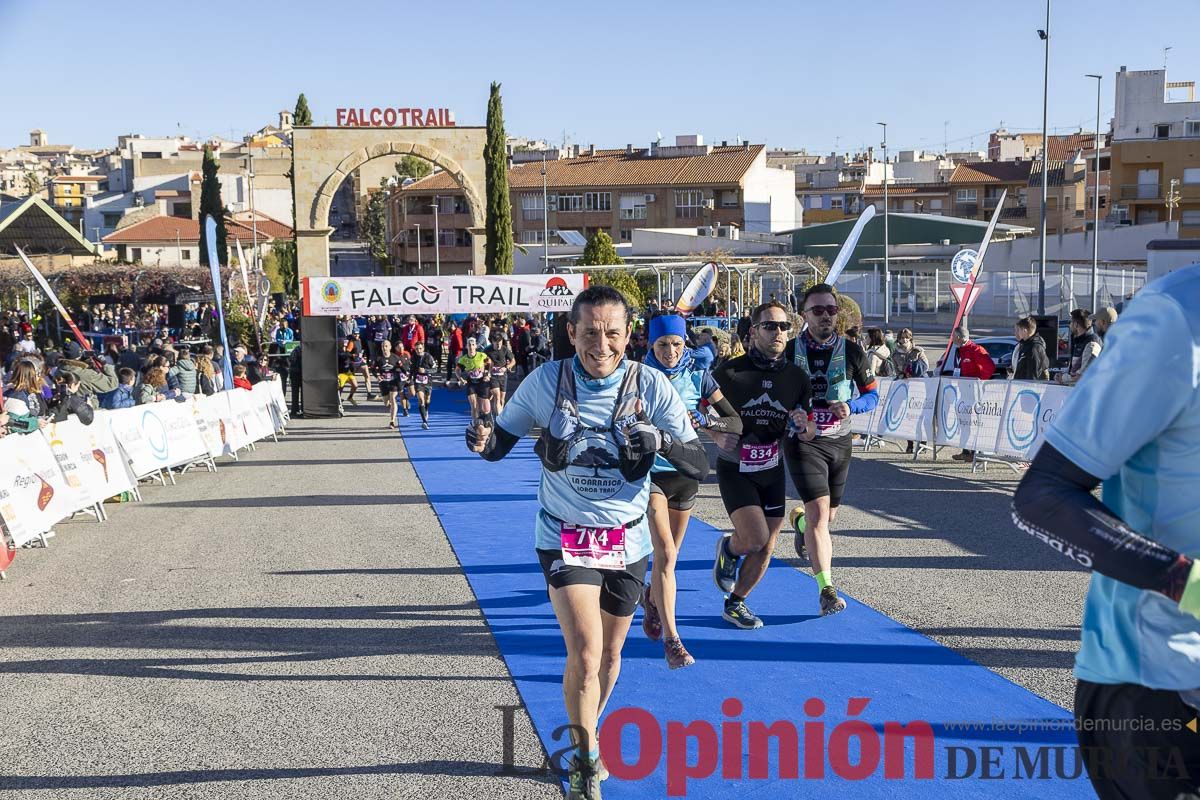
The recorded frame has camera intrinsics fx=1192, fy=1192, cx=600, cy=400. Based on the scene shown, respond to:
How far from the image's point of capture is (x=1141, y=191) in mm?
66375

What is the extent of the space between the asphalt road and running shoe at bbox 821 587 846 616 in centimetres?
45

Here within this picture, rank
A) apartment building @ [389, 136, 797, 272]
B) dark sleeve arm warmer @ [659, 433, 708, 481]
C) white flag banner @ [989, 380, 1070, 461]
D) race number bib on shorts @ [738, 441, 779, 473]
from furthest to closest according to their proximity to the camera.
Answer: apartment building @ [389, 136, 797, 272], white flag banner @ [989, 380, 1070, 461], race number bib on shorts @ [738, 441, 779, 473], dark sleeve arm warmer @ [659, 433, 708, 481]

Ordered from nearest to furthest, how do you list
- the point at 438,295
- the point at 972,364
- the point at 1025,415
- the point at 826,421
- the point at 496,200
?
the point at 826,421, the point at 1025,415, the point at 972,364, the point at 438,295, the point at 496,200

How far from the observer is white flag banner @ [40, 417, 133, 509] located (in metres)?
11.8

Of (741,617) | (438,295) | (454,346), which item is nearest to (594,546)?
(741,617)

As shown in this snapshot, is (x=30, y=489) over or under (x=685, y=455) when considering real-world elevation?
under

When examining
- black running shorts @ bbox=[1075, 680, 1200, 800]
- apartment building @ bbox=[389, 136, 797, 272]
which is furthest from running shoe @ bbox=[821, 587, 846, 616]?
apartment building @ bbox=[389, 136, 797, 272]

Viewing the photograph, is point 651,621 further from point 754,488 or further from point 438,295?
point 438,295

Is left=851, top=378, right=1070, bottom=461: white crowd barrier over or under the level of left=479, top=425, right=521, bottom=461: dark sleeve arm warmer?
under

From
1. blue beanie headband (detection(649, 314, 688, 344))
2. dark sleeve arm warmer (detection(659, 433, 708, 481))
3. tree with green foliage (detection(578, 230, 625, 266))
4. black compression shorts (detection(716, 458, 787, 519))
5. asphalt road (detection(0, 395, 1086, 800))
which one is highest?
tree with green foliage (detection(578, 230, 625, 266))

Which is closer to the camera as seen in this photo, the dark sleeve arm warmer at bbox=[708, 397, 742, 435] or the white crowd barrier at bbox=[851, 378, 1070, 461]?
the dark sleeve arm warmer at bbox=[708, 397, 742, 435]

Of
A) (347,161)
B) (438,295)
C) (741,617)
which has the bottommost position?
(741,617)

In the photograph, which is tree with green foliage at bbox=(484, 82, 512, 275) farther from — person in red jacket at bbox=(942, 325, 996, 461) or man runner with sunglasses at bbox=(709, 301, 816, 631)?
man runner with sunglasses at bbox=(709, 301, 816, 631)

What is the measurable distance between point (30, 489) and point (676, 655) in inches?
272
